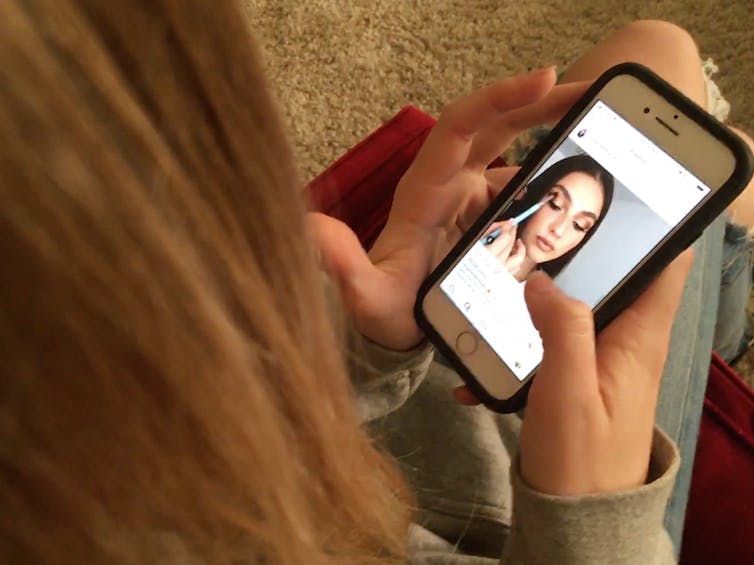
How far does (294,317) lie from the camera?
0.99ft

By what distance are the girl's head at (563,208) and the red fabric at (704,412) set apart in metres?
0.17

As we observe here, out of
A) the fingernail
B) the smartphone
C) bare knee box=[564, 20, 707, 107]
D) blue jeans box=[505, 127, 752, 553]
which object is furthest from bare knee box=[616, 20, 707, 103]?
the fingernail

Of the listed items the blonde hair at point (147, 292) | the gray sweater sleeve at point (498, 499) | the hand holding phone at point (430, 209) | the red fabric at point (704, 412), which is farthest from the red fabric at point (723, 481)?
the blonde hair at point (147, 292)

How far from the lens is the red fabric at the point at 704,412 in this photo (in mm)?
609

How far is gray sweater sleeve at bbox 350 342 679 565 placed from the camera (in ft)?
1.38

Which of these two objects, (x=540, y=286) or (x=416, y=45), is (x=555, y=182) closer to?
(x=540, y=286)

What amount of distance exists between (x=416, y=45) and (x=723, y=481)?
669 millimetres

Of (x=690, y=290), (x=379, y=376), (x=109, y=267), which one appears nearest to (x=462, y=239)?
(x=379, y=376)

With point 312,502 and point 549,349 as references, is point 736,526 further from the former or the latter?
point 312,502

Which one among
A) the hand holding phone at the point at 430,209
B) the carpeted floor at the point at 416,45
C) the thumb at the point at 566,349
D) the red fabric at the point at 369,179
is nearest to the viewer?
the thumb at the point at 566,349

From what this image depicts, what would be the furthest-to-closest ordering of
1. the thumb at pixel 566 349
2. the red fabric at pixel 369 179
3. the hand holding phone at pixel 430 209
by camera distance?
1. the red fabric at pixel 369 179
2. the hand holding phone at pixel 430 209
3. the thumb at pixel 566 349

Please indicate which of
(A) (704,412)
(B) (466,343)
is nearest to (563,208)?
(B) (466,343)

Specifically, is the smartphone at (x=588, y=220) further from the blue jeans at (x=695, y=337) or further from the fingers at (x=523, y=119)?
the blue jeans at (x=695, y=337)

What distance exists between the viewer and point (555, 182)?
521mm
